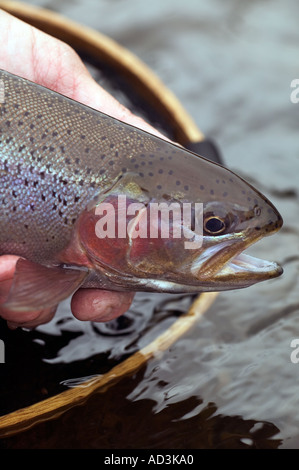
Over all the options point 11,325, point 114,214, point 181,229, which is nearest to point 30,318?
point 11,325

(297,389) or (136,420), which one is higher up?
(297,389)

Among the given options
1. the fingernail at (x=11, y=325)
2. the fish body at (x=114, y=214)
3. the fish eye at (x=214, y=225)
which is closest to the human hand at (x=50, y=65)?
the fish body at (x=114, y=214)

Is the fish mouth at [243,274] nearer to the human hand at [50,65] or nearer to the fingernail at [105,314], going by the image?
the fingernail at [105,314]

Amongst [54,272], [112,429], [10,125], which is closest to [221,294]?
[112,429]

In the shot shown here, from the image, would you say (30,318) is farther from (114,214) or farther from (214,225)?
(214,225)

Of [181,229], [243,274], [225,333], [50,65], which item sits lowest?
[225,333]

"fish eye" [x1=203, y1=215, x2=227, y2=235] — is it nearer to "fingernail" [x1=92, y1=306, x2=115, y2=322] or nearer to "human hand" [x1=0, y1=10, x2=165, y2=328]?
"fingernail" [x1=92, y1=306, x2=115, y2=322]
